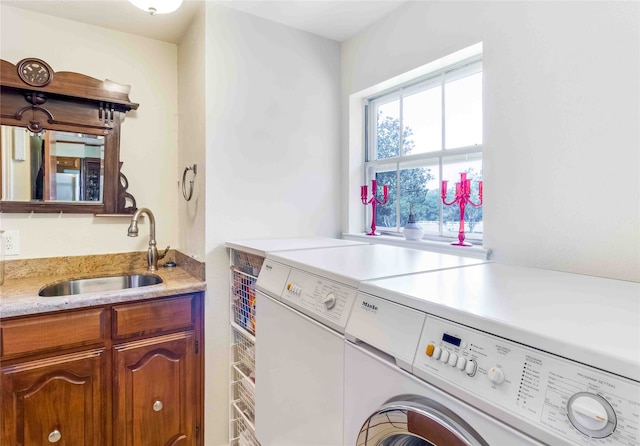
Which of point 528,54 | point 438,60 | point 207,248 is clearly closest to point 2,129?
point 207,248

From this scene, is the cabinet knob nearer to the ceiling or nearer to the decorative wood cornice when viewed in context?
the decorative wood cornice

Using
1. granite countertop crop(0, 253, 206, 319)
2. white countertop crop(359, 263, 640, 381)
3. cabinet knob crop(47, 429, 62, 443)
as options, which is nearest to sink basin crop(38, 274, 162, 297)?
granite countertop crop(0, 253, 206, 319)

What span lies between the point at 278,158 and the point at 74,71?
1.27 m

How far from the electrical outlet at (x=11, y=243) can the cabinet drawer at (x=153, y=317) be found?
0.78m

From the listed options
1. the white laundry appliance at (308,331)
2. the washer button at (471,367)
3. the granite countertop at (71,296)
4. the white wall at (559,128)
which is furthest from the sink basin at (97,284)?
the white wall at (559,128)

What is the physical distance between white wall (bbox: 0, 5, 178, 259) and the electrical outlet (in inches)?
0.8

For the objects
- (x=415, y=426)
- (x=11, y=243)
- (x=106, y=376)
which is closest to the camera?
(x=415, y=426)

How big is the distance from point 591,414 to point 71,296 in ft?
5.90

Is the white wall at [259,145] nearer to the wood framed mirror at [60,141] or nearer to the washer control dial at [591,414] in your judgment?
the wood framed mirror at [60,141]

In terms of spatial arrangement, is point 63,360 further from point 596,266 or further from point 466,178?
point 596,266

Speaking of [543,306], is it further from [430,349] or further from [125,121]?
[125,121]

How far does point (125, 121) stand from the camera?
7.00ft

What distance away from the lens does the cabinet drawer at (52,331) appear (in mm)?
1404

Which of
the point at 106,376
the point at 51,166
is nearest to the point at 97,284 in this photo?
the point at 106,376
